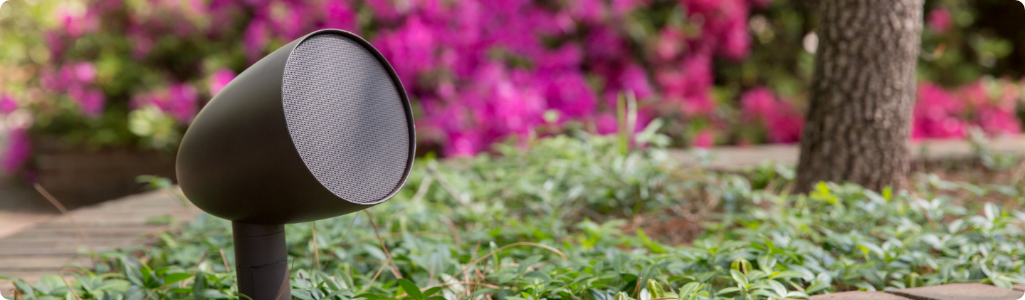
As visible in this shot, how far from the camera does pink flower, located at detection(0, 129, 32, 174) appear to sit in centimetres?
417

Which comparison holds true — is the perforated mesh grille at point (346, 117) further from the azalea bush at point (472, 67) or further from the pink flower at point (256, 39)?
the pink flower at point (256, 39)

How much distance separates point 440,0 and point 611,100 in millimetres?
1250

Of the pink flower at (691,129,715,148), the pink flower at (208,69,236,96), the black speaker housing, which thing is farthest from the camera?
the pink flower at (691,129,715,148)

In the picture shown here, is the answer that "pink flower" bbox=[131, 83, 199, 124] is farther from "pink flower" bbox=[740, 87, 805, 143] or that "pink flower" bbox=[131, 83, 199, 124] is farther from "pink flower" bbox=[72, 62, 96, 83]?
"pink flower" bbox=[740, 87, 805, 143]

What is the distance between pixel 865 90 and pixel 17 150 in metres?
4.93

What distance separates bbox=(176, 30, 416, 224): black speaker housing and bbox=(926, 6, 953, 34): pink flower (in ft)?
17.0

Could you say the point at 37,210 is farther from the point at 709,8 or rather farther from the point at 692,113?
the point at 709,8

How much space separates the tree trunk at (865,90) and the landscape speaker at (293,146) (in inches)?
58.7

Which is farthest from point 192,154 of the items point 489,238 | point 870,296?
point 870,296

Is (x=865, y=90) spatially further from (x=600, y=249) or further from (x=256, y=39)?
(x=256, y=39)

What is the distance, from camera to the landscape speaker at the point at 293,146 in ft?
2.45

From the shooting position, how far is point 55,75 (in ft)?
12.6

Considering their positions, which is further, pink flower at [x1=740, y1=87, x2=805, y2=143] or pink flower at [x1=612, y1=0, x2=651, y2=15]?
pink flower at [x1=740, y1=87, x2=805, y2=143]

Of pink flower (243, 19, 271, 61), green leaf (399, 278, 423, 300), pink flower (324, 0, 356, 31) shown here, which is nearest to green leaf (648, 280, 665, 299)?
green leaf (399, 278, 423, 300)
